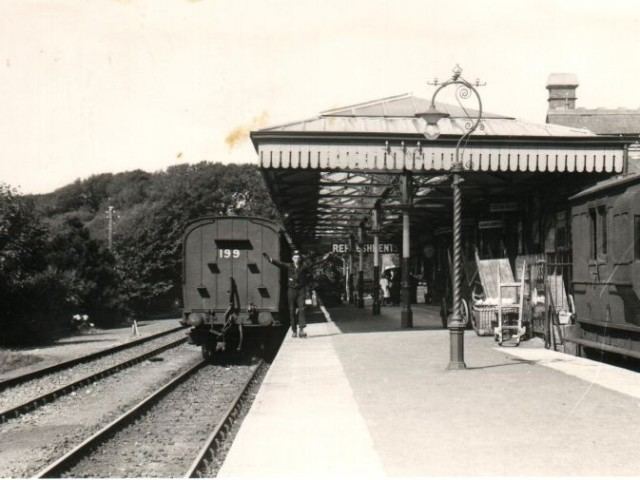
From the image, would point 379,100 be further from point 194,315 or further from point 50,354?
point 50,354

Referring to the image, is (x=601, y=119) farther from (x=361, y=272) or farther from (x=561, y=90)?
(x=361, y=272)

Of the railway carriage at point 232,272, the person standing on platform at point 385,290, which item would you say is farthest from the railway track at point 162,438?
the person standing on platform at point 385,290

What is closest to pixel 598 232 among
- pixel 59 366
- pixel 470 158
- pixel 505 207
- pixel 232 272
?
pixel 470 158

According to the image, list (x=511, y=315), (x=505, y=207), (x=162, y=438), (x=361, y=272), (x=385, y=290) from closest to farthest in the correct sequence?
(x=162, y=438)
(x=511, y=315)
(x=505, y=207)
(x=361, y=272)
(x=385, y=290)

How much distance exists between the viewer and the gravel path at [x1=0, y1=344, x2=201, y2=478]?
26.3 feet

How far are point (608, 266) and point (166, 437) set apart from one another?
278 inches

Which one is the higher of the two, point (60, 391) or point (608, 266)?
point (608, 266)

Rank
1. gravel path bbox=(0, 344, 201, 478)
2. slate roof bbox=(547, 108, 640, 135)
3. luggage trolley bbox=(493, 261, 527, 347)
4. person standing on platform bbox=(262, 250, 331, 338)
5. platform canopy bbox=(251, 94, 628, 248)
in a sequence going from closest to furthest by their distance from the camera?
gravel path bbox=(0, 344, 201, 478) < luggage trolley bbox=(493, 261, 527, 347) < platform canopy bbox=(251, 94, 628, 248) < person standing on platform bbox=(262, 250, 331, 338) < slate roof bbox=(547, 108, 640, 135)

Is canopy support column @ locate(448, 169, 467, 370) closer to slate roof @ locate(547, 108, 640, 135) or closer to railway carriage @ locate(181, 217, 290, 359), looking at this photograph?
railway carriage @ locate(181, 217, 290, 359)

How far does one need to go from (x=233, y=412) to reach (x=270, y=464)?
179 inches

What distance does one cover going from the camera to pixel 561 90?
135ft

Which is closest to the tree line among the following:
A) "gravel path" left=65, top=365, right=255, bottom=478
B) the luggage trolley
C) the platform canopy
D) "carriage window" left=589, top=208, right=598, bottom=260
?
the platform canopy

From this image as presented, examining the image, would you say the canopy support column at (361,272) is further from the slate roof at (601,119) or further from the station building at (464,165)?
the slate roof at (601,119)

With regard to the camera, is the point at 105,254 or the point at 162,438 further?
the point at 105,254
